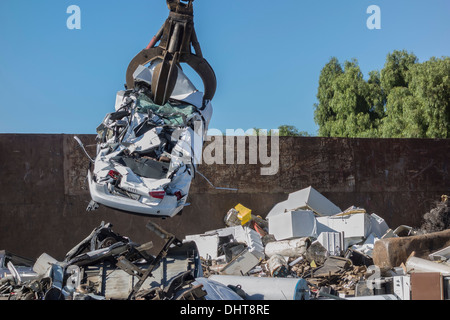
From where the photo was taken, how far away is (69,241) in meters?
8.98

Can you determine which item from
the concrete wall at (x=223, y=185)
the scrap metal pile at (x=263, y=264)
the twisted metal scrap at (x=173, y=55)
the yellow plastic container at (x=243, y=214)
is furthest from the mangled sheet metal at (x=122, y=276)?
the concrete wall at (x=223, y=185)

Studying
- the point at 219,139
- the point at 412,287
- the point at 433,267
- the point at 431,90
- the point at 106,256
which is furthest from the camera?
the point at 431,90

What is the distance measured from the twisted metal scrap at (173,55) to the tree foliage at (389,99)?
17853 millimetres

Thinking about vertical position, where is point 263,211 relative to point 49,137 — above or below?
below

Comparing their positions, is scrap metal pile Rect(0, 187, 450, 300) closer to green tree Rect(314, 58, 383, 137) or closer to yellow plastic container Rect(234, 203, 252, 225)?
yellow plastic container Rect(234, 203, 252, 225)

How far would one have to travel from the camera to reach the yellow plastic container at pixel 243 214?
9.27 meters

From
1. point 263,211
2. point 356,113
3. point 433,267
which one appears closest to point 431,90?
point 356,113

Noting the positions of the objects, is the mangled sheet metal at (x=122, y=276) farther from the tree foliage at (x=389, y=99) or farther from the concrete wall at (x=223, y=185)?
the tree foliage at (x=389, y=99)

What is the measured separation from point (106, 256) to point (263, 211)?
16.5 feet

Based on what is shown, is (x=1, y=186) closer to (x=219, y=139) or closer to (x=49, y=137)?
(x=49, y=137)

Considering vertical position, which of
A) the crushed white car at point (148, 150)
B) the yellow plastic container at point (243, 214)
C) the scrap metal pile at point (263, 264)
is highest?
the crushed white car at point (148, 150)

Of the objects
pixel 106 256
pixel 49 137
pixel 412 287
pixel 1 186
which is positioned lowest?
pixel 412 287

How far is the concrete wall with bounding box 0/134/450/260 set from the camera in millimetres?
8875

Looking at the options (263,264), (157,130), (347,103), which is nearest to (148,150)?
(157,130)
